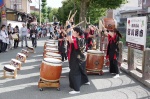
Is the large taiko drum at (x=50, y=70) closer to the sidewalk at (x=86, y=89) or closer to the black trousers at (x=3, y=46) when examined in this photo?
the sidewalk at (x=86, y=89)

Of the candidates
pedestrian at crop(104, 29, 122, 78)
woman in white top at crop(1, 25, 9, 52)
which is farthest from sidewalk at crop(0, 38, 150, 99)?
woman in white top at crop(1, 25, 9, 52)

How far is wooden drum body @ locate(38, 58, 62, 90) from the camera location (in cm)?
646

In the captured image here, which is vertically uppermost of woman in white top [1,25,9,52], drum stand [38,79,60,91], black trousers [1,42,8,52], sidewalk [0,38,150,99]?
woman in white top [1,25,9,52]

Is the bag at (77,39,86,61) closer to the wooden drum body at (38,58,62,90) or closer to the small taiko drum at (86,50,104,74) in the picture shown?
the wooden drum body at (38,58,62,90)

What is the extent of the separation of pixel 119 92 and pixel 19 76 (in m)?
3.52

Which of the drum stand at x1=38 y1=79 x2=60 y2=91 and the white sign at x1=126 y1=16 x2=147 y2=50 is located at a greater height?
the white sign at x1=126 y1=16 x2=147 y2=50

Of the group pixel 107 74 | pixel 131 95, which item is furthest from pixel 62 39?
pixel 131 95

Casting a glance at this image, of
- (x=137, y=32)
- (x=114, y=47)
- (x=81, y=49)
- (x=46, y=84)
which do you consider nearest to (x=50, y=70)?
(x=46, y=84)

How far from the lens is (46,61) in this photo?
649 cm

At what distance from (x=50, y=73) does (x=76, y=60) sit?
0.76 metres

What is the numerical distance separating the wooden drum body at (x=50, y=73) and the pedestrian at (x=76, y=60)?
37 cm

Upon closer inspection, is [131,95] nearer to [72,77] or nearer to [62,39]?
[72,77]

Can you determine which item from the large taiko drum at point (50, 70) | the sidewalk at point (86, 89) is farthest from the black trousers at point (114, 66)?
the large taiko drum at point (50, 70)

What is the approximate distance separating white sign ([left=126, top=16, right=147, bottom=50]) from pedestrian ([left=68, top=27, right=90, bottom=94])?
1.96 metres
